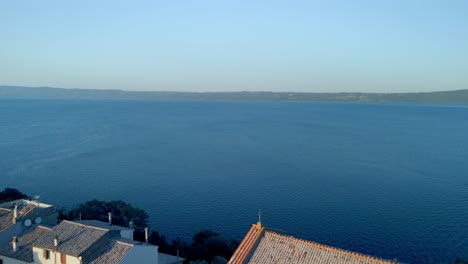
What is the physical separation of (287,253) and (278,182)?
1857 inches

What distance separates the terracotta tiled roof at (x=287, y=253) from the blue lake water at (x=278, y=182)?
25.7 m

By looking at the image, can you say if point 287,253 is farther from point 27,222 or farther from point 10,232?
point 27,222

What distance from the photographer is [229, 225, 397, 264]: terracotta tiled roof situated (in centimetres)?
1820

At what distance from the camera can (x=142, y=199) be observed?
57.3 metres

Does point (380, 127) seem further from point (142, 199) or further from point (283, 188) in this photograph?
point (142, 199)

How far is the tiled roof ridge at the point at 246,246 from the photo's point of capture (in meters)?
18.5

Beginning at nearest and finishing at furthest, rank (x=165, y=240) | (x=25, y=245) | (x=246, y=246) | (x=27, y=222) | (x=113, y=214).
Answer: (x=246, y=246), (x=25, y=245), (x=27, y=222), (x=165, y=240), (x=113, y=214)

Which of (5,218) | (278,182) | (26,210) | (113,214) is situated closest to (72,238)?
(26,210)

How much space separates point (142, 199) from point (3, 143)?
65.8m

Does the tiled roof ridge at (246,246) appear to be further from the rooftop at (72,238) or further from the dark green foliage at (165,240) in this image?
the dark green foliage at (165,240)

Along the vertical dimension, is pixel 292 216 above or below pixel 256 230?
below

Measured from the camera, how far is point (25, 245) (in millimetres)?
28375

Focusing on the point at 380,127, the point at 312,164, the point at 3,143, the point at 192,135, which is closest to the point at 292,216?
the point at 312,164

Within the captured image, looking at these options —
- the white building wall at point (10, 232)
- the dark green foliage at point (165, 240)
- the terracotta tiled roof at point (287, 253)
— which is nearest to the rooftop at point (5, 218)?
the white building wall at point (10, 232)
